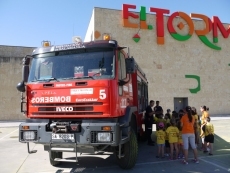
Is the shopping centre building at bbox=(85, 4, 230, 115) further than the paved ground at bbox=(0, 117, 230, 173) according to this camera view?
Yes

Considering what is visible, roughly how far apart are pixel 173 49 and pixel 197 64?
12.8 ft

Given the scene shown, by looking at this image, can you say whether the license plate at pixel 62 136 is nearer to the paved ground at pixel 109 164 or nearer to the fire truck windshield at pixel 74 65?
the fire truck windshield at pixel 74 65

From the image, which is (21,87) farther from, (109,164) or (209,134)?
(209,134)

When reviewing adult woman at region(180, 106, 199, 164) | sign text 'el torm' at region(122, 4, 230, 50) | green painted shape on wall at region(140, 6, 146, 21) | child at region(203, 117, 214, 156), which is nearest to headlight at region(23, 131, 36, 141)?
adult woman at region(180, 106, 199, 164)

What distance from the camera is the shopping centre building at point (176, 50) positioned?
25.8 meters

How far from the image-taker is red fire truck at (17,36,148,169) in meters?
4.69

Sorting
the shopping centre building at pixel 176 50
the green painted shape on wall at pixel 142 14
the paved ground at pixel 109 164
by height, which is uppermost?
the green painted shape on wall at pixel 142 14

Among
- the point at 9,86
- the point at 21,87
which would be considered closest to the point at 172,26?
the point at 9,86

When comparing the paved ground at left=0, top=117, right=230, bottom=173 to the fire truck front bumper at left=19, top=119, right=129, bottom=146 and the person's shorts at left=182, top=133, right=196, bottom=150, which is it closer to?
the person's shorts at left=182, top=133, right=196, bottom=150

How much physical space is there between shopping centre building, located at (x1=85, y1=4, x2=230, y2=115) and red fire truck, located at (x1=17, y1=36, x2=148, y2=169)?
20.1 metres

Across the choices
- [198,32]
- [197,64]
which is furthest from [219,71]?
[198,32]

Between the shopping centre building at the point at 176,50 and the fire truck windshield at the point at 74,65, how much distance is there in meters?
19.9

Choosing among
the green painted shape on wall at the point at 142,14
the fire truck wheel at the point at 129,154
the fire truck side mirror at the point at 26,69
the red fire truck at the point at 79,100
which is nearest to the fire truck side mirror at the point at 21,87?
the red fire truck at the point at 79,100

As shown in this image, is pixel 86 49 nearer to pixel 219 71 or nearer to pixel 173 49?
pixel 173 49
